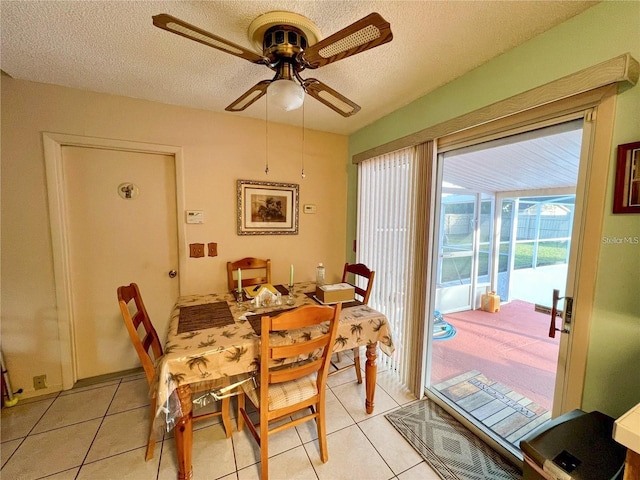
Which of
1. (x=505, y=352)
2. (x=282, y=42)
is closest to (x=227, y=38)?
(x=282, y=42)

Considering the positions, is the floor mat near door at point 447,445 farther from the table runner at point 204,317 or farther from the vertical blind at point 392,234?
the table runner at point 204,317

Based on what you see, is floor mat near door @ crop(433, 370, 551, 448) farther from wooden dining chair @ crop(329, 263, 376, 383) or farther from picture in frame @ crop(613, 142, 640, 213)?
picture in frame @ crop(613, 142, 640, 213)

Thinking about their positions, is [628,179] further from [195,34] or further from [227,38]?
[227,38]

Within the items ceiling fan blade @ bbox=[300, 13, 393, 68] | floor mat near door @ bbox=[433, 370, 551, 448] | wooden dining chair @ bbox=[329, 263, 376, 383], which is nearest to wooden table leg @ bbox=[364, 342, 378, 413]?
wooden dining chair @ bbox=[329, 263, 376, 383]

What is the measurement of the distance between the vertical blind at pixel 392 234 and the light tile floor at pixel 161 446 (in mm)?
585

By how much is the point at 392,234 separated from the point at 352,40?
1.64 m

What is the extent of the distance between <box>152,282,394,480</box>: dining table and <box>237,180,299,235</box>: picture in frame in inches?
30.3

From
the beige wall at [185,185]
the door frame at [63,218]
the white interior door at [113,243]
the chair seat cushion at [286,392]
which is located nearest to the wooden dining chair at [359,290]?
the chair seat cushion at [286,392]

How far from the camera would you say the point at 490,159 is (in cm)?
229

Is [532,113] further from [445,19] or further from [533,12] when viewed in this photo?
[445,19]

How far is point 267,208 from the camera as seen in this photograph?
2.59 meters

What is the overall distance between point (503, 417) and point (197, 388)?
2.14 metres

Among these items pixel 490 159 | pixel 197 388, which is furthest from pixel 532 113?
pixel 197 388

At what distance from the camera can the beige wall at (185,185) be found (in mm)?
1846
